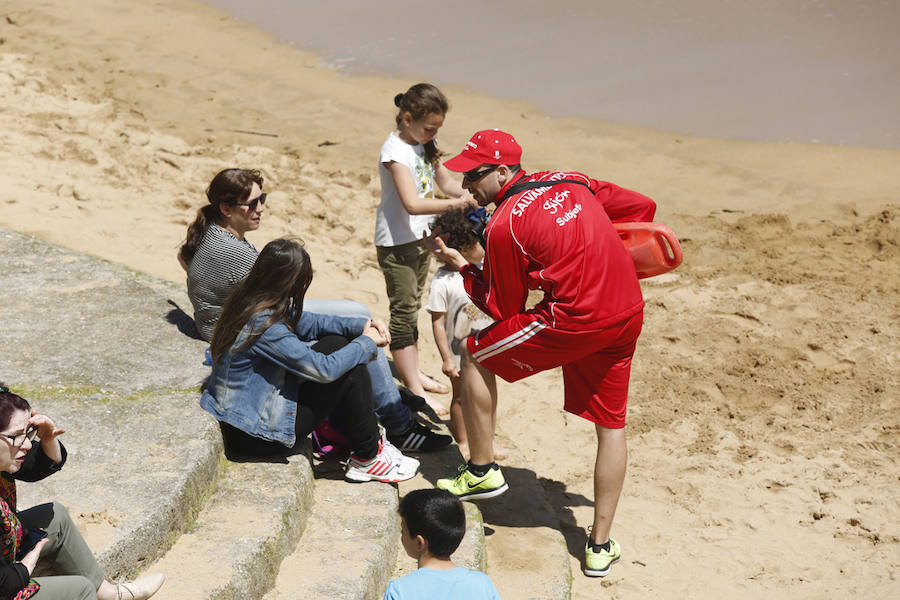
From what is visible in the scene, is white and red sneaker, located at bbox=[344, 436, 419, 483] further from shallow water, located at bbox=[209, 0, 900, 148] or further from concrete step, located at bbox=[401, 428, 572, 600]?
shallow water, located at bbox=[209, 0, 900, 148]

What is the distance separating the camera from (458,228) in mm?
4637

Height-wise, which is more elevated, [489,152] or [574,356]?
[489,152]

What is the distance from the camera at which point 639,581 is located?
4.58 meters

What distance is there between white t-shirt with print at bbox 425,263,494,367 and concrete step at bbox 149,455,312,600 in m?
1.07

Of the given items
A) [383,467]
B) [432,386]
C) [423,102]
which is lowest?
[432,386]

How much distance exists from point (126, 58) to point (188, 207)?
4456mm

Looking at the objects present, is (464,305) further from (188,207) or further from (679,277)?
(188,207)

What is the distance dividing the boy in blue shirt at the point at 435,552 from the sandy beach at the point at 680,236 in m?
1.43

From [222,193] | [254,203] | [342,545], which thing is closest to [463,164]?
[254,203]

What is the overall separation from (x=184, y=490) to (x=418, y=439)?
1.49m

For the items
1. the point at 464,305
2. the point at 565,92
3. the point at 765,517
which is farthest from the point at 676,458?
the point at 565,92

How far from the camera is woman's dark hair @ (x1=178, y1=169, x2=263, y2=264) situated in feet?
15.3

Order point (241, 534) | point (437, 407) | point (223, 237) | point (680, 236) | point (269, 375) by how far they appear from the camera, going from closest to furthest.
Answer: point (241, 534) → point (269, 375) → point (223, 237) → point (437, 407) → point (680, 236)

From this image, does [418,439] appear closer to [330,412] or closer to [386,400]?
[386,400]
